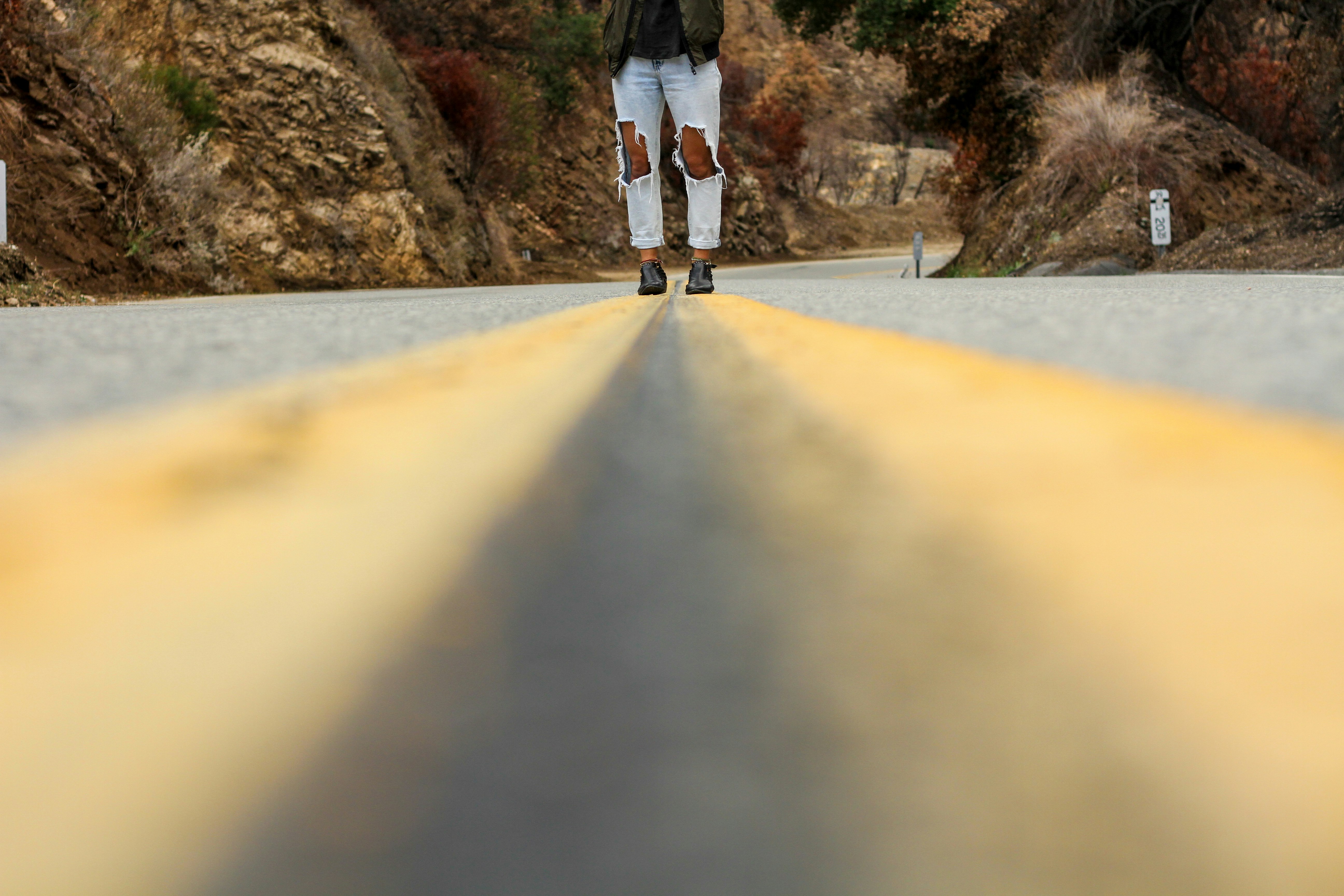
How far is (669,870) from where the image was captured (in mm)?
315

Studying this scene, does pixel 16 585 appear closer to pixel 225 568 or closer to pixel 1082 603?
pixel 225 568

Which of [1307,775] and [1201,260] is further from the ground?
[1307,775]

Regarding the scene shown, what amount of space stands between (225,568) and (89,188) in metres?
12.1

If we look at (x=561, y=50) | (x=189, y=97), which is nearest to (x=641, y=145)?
(x=189, y=97)

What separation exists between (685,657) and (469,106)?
23539 mm

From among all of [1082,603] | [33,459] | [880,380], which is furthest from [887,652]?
[880,380]

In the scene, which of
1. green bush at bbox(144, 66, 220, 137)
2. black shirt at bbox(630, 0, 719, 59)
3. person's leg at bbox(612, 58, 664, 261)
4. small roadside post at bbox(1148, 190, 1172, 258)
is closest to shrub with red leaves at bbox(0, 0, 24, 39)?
green bush at bbox(144, 66, 220, 137)

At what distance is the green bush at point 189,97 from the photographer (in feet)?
46.6

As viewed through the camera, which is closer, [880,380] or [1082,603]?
[1082,603]

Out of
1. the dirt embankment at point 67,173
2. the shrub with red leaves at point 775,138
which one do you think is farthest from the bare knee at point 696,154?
the shrub with red leaves at point 775,138

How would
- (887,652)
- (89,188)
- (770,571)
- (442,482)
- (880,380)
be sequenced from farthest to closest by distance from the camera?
(89,188) → (880,380) → (442,482) → (770,571) → (887,652)

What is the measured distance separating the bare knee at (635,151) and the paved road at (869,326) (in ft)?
5.98

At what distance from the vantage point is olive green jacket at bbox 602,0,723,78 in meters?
5.12

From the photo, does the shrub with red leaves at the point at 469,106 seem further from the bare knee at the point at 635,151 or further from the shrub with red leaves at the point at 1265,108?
the bare knee at the point at 635,151
